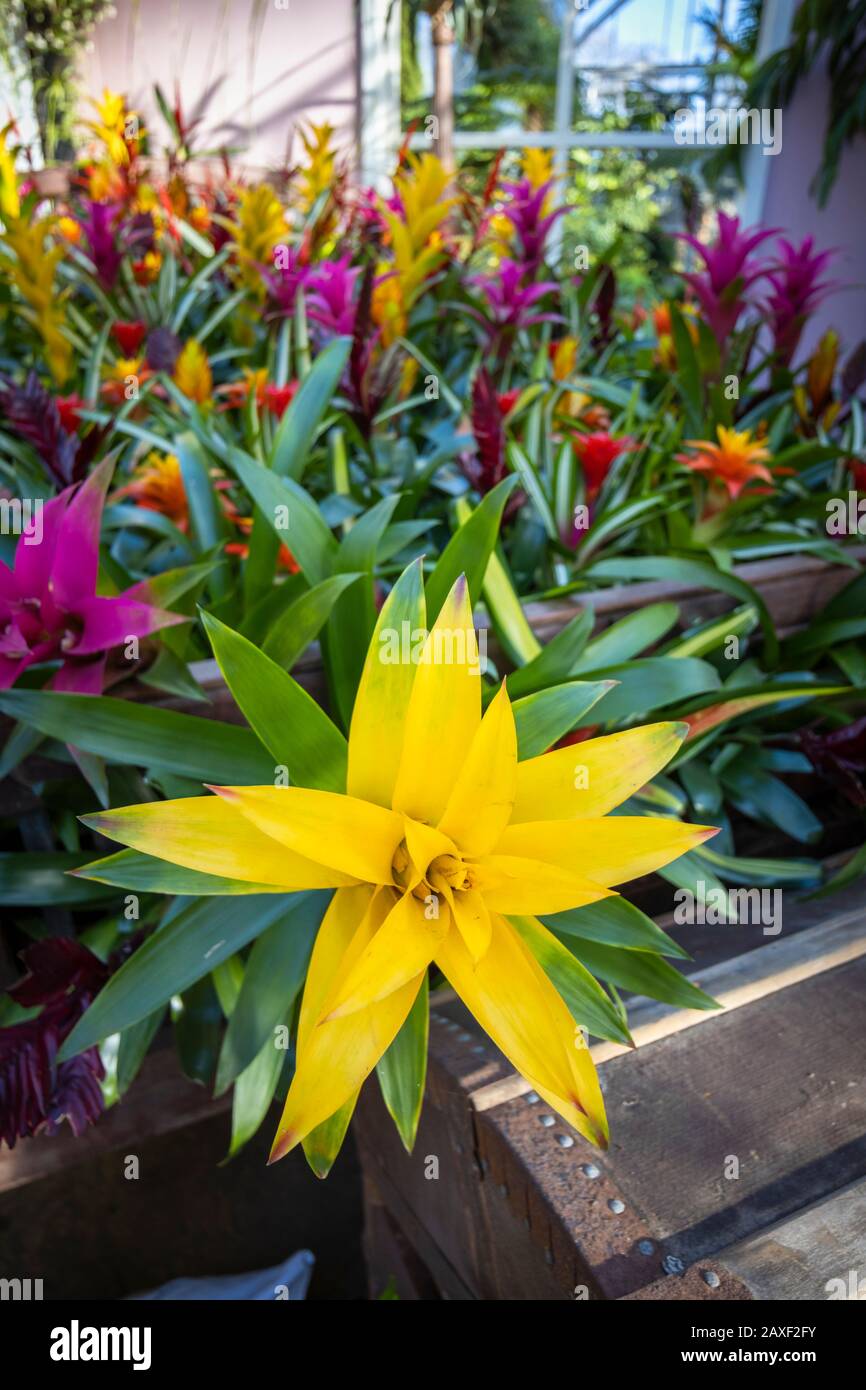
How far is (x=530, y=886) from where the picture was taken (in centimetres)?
47

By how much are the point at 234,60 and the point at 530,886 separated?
534cm

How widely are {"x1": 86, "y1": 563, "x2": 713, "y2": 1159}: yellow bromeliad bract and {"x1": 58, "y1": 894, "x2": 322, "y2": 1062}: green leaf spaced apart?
0.12m

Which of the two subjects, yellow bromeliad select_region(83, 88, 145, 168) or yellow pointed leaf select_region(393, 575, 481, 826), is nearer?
yellow pointed leaf select_region(393, 575, 481, 826)

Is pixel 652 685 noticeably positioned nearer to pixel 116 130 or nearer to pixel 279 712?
pixel 279 712

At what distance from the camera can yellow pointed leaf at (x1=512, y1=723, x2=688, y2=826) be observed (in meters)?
0.50

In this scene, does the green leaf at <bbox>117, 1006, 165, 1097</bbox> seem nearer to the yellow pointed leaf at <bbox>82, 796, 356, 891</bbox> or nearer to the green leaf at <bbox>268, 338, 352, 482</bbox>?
the yellow pointed leaf at <bbox>82, 796, 356, 891</bbox>

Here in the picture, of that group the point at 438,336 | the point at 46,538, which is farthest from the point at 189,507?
the point at 438,336

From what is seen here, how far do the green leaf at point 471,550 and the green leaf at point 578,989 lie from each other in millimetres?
262

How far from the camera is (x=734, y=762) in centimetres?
103

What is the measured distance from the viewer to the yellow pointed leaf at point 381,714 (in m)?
0.50

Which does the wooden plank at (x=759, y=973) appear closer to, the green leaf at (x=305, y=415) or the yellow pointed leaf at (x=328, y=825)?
the yellow pointed leaf at (x=328, y=825)

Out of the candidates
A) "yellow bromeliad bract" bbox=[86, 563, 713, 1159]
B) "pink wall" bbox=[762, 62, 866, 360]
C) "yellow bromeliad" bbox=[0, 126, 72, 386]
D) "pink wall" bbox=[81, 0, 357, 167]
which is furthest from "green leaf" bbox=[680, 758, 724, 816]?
"pink wall" bbox=[81, 0, 357, 167]

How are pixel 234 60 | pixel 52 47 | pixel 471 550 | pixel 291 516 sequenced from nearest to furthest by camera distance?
pixel 471 550
pixel 291 516
pixel 52 47
pixel 234 60

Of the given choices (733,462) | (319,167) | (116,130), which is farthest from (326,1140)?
(116,130)
